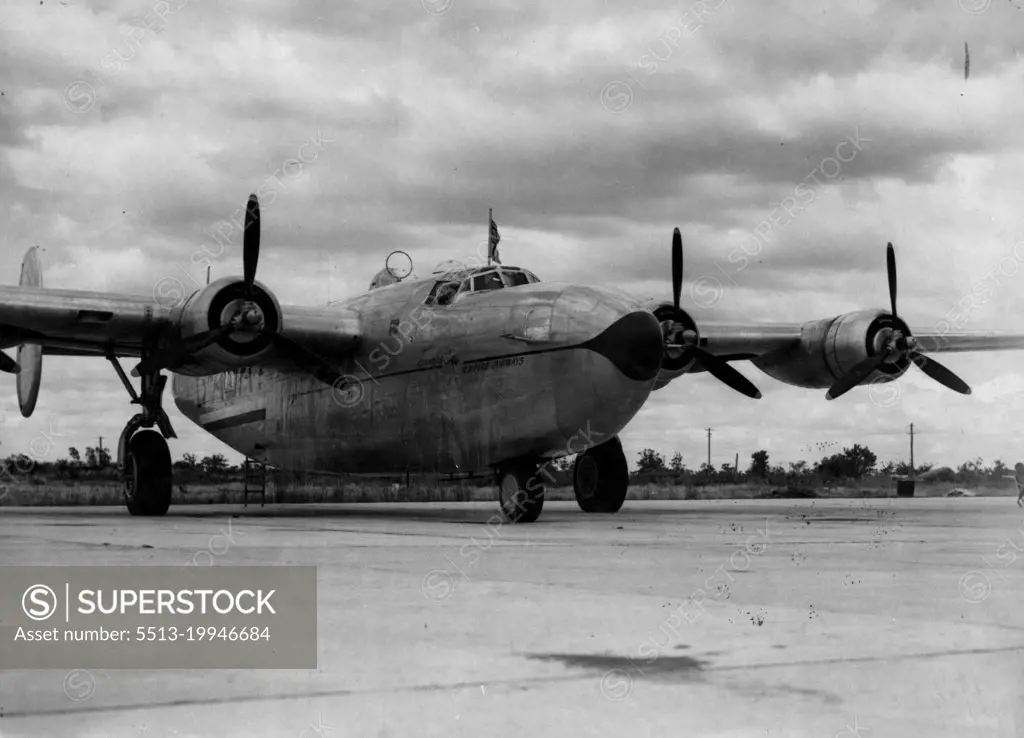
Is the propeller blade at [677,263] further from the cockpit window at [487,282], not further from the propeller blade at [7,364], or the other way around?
the propeller blade at [7,364]

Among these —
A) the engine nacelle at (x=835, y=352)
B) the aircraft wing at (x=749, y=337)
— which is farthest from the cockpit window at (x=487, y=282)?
the engine nacelle at (x=835, y=352)

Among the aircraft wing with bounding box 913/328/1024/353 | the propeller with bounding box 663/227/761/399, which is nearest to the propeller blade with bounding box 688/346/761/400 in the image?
the propeller with bounding box 663/227/761/399

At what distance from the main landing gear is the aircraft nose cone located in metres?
8.56

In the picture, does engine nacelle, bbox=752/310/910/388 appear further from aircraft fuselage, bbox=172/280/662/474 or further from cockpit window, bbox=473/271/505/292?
cockpit window, bbox=473/271/505/292

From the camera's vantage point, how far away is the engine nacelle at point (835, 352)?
22.2m

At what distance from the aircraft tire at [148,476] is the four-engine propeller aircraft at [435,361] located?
3cm

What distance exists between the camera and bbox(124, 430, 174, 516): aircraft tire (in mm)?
19859

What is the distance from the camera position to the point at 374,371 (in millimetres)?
19125

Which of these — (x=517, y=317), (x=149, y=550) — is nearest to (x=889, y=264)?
(x=517, y=317)

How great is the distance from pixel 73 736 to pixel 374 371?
50.1ft

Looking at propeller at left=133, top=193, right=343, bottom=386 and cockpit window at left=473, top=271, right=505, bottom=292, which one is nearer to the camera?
propeller at left=133, top=193, right=343, bottom=386

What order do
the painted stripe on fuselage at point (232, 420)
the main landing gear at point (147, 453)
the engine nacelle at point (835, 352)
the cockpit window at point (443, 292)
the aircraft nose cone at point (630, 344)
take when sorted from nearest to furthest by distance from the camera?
the aircraft nose cone at point (630, 344) < the cockpit window at point (443, 292) < the main landing gear at point (147, 453) < the engine nacelle at point (835, 352) < the painted stripe on fuselage at point (232, 420)

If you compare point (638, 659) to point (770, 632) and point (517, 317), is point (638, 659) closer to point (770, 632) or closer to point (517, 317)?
point (770, 632)

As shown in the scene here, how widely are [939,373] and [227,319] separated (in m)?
13.8
